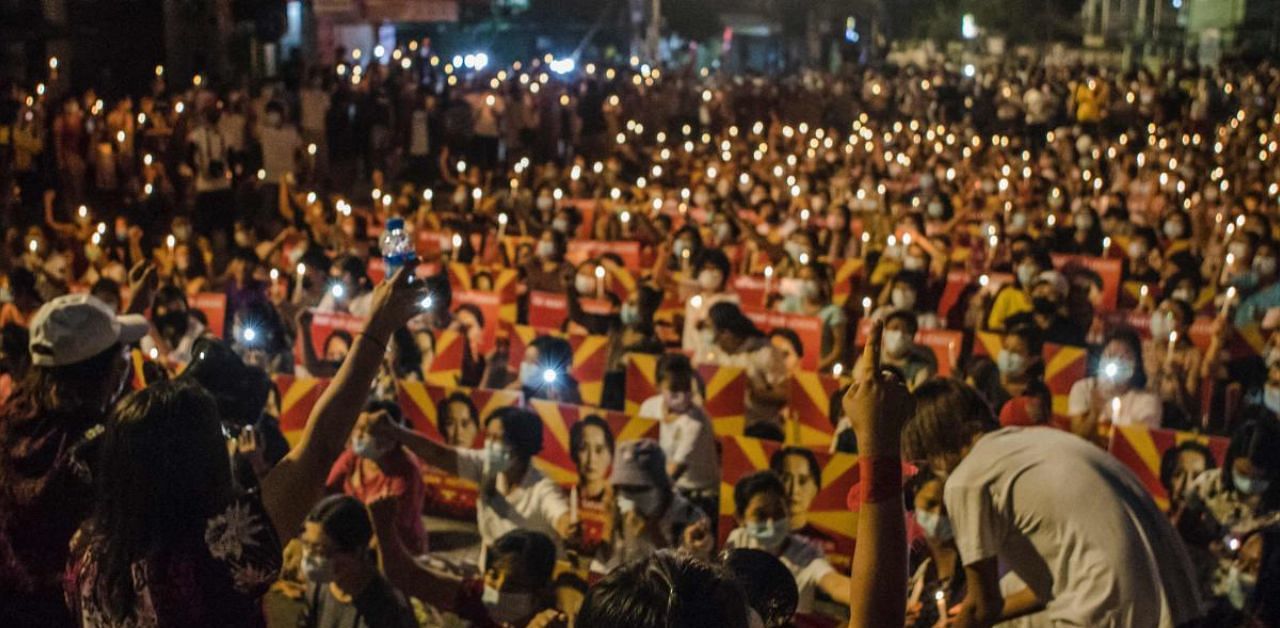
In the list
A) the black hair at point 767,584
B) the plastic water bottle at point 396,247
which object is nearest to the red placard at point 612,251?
the plastic water bottle at point 396,247

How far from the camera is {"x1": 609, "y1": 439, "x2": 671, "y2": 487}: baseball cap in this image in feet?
21.4

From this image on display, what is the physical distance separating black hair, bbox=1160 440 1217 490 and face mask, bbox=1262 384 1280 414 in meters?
0.80

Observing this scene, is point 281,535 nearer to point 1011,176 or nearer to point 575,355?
point 575,355

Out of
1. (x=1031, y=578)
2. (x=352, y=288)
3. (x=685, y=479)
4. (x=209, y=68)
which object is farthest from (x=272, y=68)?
(x=1031, y=578)

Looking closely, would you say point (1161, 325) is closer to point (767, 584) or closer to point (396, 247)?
point (767, 584)

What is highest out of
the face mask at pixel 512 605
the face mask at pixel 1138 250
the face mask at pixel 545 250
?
the face mask at pixel 1138 250

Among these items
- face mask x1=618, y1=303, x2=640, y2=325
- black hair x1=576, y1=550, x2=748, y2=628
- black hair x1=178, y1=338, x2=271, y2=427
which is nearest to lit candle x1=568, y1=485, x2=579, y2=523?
A: black hair x1=178, y1=338, x2=271, y2=427

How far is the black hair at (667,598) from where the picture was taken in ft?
7.20

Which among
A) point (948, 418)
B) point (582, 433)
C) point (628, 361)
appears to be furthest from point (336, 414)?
point (628, 361)

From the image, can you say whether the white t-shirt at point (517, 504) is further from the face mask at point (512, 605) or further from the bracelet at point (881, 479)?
the bracelet at point (881, 479)

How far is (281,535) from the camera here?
348 centimetres

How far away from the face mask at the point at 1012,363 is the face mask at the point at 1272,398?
4.16ft

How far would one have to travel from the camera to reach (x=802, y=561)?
20.5ft

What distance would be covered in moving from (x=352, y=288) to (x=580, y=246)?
9.83ft
